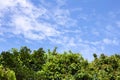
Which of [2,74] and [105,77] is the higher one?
[105,77]

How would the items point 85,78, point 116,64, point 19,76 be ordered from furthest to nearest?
point 116,64 < point 85,78 < point 19,76

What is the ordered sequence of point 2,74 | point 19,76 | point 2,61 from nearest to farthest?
1. point 2,74
2. point 19,76
3. point 2,61

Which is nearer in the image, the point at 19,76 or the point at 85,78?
the point at 19,76

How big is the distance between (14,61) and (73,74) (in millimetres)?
9582

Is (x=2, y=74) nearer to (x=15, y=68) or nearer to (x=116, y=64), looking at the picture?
(x=15, y=68)

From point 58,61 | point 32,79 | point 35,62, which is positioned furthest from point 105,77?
point 32,79

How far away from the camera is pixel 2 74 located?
26531 millimetres

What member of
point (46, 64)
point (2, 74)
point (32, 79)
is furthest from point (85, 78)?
point (2, 74)

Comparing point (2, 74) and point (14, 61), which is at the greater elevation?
point (14, 61)

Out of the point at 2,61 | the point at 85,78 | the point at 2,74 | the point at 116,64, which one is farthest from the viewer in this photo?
the point at 116,64

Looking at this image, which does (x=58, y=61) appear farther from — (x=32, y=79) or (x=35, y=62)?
(x=32, y=79)

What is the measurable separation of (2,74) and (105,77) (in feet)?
79.3

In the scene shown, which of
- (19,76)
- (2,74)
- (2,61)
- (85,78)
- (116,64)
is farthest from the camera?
(116,64)

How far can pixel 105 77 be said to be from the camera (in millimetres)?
48156
